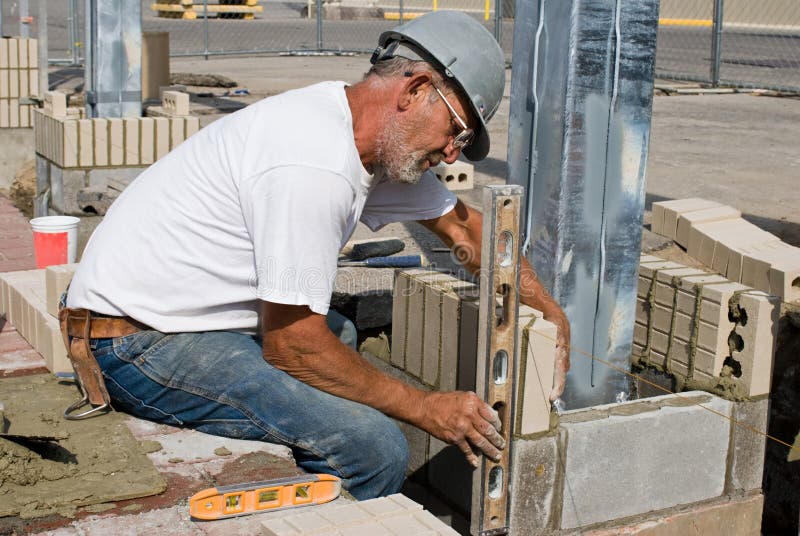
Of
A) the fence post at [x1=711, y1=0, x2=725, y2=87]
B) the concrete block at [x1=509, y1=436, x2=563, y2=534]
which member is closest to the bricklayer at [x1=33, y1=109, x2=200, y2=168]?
the concrete block at [x1=509, y1=436, x2=563, y2=534]

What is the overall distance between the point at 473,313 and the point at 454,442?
53 cm

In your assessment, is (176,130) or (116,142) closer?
(116,142)

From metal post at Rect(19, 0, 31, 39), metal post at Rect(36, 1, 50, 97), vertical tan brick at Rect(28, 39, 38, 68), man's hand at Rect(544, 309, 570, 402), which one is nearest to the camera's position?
man's hand at Rect(544, 309, 570, 402)

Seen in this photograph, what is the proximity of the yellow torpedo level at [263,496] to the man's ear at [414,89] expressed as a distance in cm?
109

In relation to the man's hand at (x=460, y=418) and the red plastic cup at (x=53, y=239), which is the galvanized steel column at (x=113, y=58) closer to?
the red plastic cup at (x=53, y=239)

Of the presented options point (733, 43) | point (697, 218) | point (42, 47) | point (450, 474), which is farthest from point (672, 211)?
point (733, 43)

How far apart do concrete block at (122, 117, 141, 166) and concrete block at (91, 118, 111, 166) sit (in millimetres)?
122

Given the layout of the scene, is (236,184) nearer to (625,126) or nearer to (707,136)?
(625,126)

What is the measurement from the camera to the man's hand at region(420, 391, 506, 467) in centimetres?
275

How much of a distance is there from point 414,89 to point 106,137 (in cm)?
397

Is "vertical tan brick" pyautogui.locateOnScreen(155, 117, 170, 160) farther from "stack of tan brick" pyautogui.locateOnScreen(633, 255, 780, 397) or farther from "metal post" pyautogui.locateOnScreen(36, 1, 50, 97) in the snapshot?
"stack of tan brick" pyautogui.locateOnScreen(633, 255, 780, 397)

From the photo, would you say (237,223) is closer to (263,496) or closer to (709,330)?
(263,496)

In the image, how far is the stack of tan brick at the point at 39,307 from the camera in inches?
139

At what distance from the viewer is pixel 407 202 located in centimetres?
339
